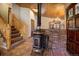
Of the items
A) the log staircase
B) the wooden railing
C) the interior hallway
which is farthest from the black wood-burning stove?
the wooden railing

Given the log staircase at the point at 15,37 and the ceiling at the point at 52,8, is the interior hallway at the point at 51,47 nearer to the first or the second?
the log staircase at the point at 15,37

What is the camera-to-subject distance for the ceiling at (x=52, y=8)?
122 inches

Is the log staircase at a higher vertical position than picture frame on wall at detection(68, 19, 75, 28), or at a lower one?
lower

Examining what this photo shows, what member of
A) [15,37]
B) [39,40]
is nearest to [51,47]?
[39,40]

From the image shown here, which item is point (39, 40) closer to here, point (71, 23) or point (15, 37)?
point (15, 37)

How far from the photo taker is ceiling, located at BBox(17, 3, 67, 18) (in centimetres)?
311

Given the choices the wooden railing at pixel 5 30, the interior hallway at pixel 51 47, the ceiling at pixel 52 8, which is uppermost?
the ceiling at pixel 52 8

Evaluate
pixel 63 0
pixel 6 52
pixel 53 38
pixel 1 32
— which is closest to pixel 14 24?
pixel 1 32

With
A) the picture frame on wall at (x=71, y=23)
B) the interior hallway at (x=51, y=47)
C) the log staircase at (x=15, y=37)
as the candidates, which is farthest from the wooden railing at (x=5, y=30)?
the picture frame on wall at (x=71, y=23)

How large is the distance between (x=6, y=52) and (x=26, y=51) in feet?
1.17

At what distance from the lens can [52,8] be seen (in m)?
3.13

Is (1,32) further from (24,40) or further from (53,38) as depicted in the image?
(53,38)

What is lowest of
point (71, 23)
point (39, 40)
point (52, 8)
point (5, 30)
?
point (39, 40)

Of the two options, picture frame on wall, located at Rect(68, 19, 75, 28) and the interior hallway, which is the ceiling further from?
the interior hallway
